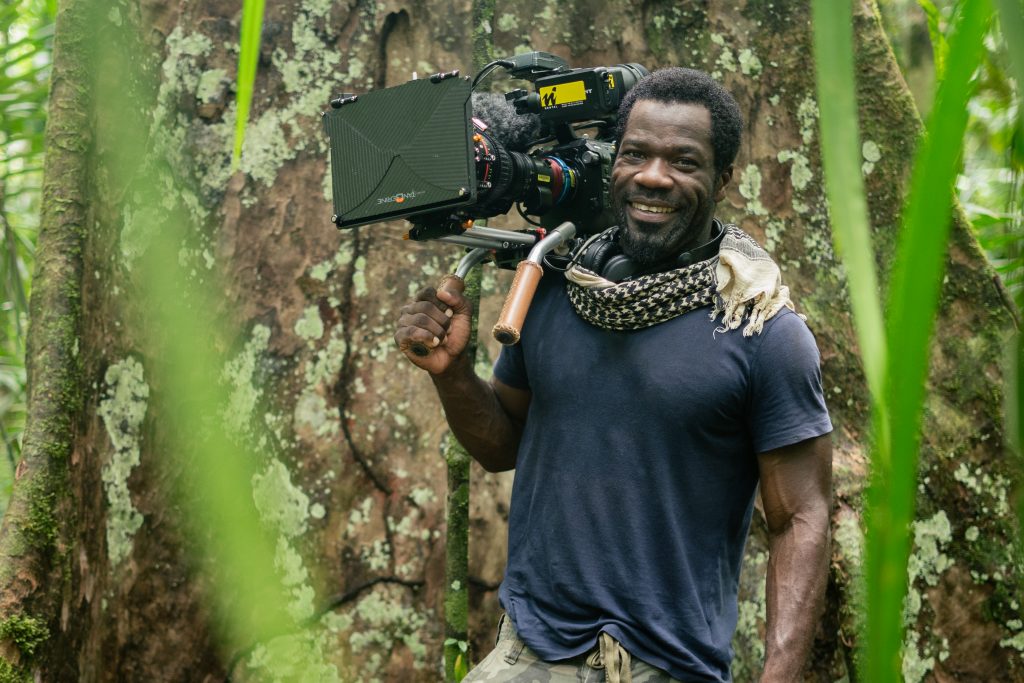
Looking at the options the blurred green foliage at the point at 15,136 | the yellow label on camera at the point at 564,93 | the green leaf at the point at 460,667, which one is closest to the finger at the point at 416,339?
the yellow label on camera at the point at 564,93

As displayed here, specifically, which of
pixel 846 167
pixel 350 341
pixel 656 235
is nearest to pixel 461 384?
pixel 656 235

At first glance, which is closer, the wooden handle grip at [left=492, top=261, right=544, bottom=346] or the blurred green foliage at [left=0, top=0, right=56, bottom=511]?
the wooden handle grip at [left=492, top=261, right=544, bottom=346]

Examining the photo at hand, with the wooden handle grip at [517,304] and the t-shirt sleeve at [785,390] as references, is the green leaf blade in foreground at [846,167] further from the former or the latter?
the t-shirt sleeve at [785,390]

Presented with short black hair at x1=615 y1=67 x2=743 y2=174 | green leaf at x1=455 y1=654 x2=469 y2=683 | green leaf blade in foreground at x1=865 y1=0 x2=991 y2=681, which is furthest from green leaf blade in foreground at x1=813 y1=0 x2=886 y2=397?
green leaf at x1=455 y1=654 x2=469 y2=683

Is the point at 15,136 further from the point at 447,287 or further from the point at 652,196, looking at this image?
the point at 652,196

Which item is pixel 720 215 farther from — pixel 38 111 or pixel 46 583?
pixel 38 111

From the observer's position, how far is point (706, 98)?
1.91 m

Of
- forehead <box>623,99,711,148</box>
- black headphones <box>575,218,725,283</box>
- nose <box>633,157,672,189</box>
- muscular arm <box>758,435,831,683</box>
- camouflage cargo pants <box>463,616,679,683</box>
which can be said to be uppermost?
forehead <box>623,99,711,148</box>

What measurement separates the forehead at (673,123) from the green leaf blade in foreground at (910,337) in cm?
150

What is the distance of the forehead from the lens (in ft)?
6.20

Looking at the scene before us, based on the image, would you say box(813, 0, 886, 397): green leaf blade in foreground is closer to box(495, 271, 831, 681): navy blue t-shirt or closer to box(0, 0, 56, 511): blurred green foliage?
box(495, 271, 831, 681): navy blue t-shirt

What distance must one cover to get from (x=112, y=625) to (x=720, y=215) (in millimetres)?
1963

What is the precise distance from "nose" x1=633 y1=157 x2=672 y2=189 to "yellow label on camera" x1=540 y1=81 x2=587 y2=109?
8.0 inches

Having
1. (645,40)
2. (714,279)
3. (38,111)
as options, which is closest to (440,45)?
(645,40)
